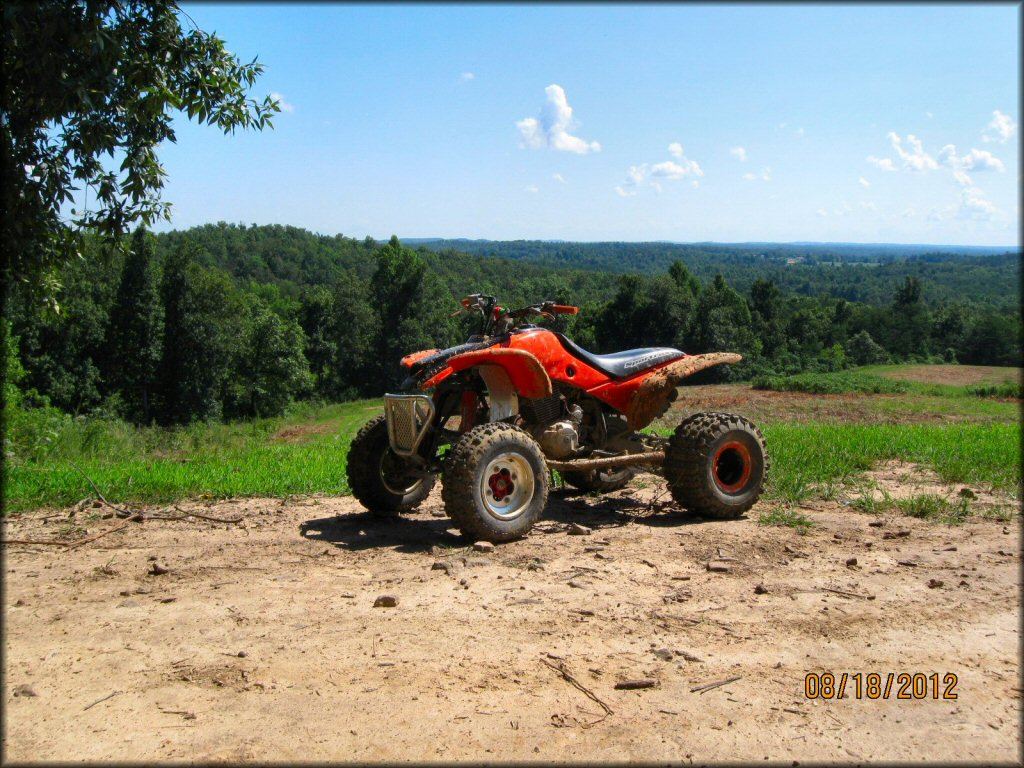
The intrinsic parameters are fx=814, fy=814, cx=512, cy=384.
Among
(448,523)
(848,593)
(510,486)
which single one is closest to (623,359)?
(510,486)

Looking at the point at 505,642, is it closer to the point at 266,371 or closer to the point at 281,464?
the point at 281,464

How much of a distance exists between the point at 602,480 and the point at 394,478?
2065 millimetres

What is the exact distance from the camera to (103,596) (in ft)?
15.6

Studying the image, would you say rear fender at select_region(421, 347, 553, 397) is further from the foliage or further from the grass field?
the foliage

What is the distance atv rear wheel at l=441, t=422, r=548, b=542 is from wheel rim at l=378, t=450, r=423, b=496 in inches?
37.1

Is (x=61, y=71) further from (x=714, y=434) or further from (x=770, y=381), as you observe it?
(x=770, y=381)

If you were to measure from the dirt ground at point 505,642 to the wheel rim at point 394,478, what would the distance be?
402mm

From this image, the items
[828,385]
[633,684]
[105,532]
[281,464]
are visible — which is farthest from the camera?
[828,385]

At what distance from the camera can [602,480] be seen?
7.67m

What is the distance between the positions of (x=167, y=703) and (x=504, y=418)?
344cm

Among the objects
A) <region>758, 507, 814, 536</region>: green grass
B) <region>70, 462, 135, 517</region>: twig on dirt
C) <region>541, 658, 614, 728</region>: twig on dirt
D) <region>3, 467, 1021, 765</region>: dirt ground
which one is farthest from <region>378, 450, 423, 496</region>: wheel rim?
<region>541, 658, 614, 728</region>: twig on dirt

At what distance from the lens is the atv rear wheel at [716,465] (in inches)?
258

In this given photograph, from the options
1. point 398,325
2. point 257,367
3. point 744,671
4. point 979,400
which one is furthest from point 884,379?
point 257,367

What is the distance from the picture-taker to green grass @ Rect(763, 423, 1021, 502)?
783cm
